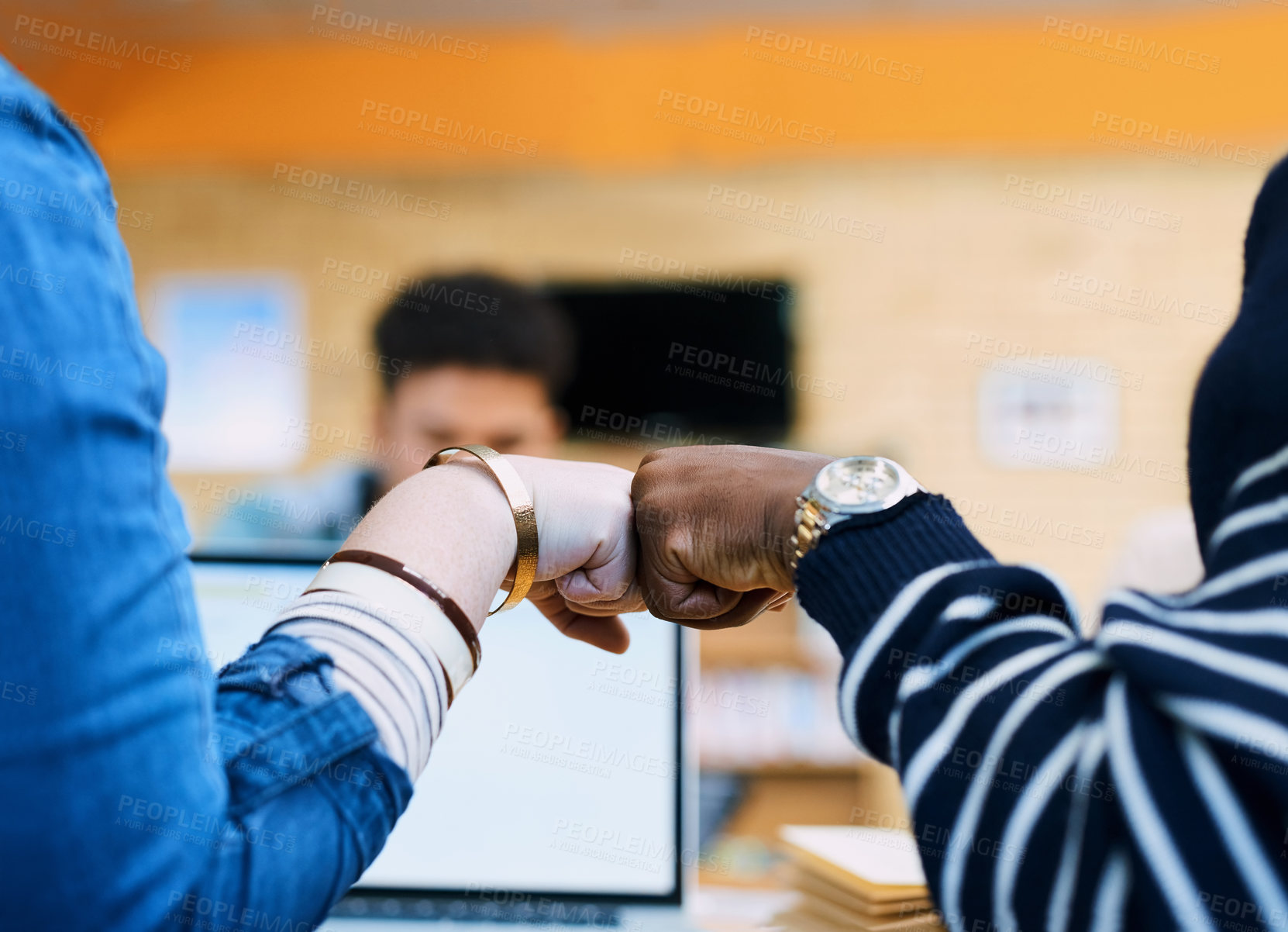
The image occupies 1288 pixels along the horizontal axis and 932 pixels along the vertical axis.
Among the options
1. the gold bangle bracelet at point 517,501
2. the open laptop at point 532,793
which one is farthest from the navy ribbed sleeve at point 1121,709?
the open laptop at point 532,793

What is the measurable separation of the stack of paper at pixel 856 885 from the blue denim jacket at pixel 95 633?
2.10 feet

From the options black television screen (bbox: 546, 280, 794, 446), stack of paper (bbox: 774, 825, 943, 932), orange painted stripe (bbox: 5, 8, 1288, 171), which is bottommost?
stack of paper (bbox: 774, 825, 943, 932)

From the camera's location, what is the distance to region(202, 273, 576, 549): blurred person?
211cm

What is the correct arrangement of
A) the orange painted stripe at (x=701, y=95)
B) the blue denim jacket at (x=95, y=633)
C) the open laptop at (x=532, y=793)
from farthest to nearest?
1. the orange painted stripe at (x=701, y=95)
2. the open laptop at (x=532, y=793)
3. the blue denim jacket at (x=95, y=633)

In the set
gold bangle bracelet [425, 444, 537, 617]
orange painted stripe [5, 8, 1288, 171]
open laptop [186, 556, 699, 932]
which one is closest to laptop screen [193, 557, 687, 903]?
open laptop [186, 556, 699, 932]

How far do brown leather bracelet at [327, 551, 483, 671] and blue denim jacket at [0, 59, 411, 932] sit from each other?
0.11m

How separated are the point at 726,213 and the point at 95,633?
3.48 meters

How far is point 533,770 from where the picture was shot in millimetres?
1053

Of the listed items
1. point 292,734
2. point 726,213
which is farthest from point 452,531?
point 726,213

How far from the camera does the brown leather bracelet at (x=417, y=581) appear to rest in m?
0.53

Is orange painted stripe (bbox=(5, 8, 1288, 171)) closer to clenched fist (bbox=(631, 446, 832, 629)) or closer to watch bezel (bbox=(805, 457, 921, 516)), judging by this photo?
clenched fist (bbox=(631, 446, 832, 629))

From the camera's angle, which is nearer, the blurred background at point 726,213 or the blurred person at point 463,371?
the blurred person at point 463,371

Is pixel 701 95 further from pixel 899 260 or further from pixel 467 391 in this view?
pixel 467 391

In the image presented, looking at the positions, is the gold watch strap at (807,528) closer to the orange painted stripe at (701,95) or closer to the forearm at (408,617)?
the forearm at (408,617)
